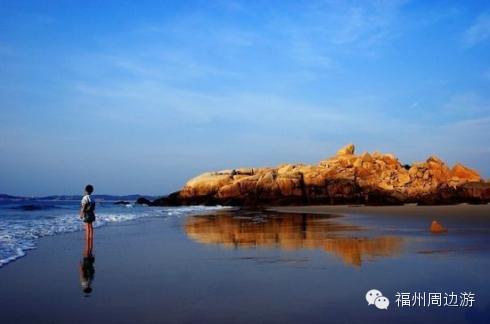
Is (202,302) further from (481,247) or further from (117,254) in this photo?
(481,247)

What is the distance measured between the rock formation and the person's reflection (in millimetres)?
52194

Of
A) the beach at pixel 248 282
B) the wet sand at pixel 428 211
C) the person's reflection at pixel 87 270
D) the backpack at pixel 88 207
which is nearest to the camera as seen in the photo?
the beach at pixel 248 282

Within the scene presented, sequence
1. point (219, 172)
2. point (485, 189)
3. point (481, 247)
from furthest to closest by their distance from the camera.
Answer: point (219, 172), point (485, 189), point (481, 247)

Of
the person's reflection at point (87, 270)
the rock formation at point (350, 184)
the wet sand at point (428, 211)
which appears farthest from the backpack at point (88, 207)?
the rock formation at point (350, 184)

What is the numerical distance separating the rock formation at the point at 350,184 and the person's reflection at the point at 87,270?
52194 millimetres

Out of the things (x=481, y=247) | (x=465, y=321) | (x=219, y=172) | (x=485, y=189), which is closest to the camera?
(x=465, y=321)

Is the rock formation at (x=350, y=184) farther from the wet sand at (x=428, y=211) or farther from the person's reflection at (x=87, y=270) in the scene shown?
the person's reflection at (x=87, y=270)

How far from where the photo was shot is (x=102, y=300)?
7.06 meters

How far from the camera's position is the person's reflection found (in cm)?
810

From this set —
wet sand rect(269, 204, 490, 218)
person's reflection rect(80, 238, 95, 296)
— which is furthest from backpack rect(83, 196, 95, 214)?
wet sand rect(269, 204, 490, 218)

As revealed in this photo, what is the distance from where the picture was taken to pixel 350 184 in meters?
68.2

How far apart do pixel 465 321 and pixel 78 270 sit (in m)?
7.66

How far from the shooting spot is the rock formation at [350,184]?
2442 inches

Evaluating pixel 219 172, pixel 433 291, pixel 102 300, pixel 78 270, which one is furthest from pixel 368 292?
pixel 219 172
